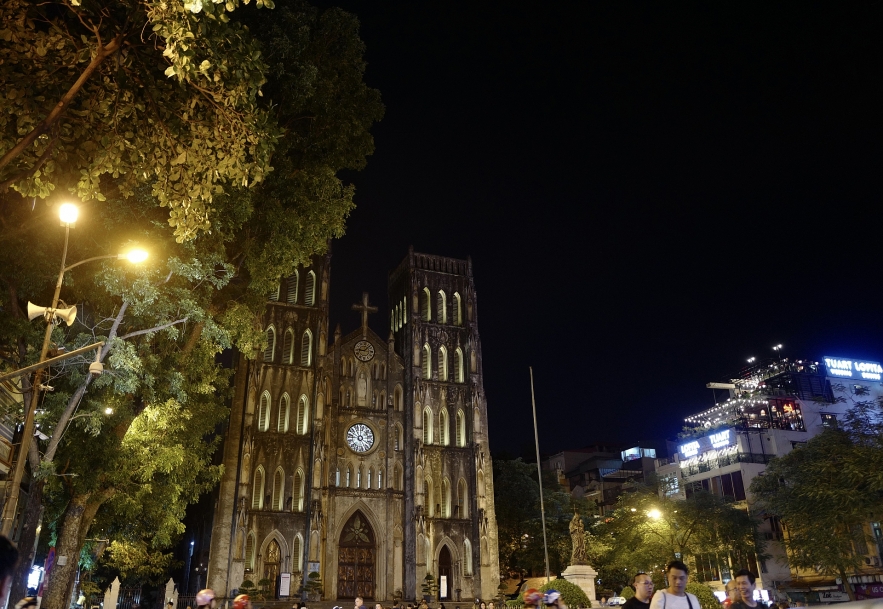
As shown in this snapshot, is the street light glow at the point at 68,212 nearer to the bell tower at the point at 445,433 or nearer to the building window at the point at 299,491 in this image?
the building window at the point at 299,491

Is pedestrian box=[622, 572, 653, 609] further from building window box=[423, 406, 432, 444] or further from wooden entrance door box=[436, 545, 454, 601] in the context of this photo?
building window box=[423, 406, 432, 444]

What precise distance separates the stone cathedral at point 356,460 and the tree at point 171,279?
2043cm

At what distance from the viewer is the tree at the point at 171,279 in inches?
554

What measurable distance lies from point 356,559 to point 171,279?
29.2 m

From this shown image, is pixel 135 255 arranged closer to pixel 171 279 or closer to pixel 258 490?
pixel 171 279

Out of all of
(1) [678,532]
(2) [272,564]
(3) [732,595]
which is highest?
(1) [678,532]

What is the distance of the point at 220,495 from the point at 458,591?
48.4 ft

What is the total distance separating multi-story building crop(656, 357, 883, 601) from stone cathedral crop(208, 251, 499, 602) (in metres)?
12.9

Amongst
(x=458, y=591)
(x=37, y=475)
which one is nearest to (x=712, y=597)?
(x=37, y=475)

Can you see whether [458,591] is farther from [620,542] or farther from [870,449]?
[870,449]

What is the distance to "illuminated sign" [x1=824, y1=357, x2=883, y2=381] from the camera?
48562 millimetres

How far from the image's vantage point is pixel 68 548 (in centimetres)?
1638

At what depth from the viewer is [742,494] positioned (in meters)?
41.5

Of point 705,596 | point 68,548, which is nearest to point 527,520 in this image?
point 705,596
